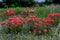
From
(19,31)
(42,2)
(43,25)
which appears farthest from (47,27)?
(42,2)

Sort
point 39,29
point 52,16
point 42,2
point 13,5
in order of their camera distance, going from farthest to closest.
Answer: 1. point 42,2
2. point 13,5
3. point 52,16
4. point 39,29

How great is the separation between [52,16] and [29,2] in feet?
36.1

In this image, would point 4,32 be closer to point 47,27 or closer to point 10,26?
point 10,26

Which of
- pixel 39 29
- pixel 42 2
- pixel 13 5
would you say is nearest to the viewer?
pixel 39 29

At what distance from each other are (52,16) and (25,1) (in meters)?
11.3

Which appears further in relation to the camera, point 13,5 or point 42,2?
point 42,2

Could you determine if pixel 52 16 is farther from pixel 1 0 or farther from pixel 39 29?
pixel 1 0

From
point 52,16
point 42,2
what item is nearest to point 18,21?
point 52,16

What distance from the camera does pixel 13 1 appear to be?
20969mm

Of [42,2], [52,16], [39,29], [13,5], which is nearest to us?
[39,29]

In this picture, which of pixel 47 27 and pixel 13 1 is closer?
A: pixel 47 27

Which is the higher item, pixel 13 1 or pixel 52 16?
pixel 52 16

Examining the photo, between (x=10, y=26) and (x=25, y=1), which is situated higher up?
(x=10, y=26)

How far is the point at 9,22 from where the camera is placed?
878 cm
